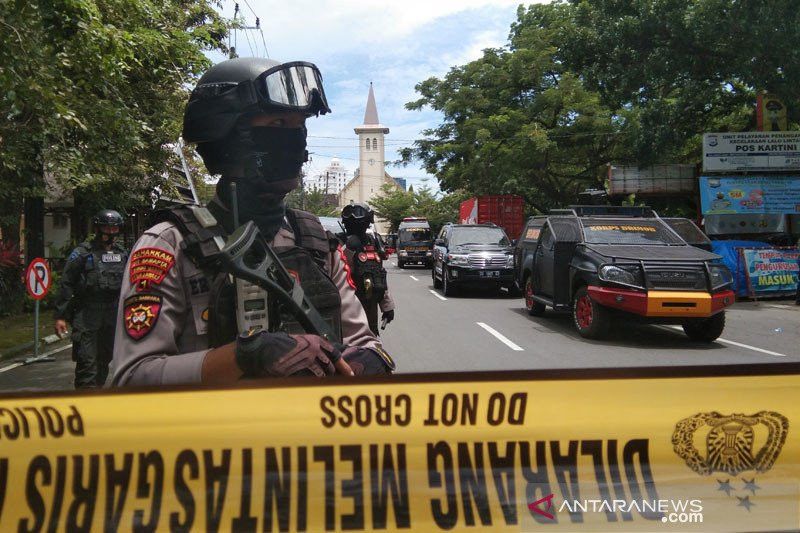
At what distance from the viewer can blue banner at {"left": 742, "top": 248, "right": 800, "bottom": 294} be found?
48.7 feet

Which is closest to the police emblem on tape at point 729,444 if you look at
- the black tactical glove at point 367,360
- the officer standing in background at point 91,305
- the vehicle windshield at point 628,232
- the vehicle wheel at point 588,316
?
the black tactical glove at point 367,360

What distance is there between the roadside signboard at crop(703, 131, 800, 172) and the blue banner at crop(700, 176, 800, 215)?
1.08ft

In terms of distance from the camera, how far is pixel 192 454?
4.55ft

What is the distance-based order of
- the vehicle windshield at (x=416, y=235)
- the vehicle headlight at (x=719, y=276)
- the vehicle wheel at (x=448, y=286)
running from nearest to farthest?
the vehicle headlight at (x=719, y=276), the vehicle wheel at (x=448, y=286), the vehicle windshield at (x=416, y=235)

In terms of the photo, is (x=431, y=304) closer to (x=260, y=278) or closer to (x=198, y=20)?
(x=198, y=20)

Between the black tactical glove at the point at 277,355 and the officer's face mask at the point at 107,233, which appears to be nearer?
the black tactical glove at the point at 277,355

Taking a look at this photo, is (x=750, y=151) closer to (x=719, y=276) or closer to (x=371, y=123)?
(x=719, y=276)

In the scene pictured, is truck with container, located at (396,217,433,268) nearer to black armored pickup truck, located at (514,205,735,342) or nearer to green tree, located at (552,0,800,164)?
green tree, located at (552,0,800,164)

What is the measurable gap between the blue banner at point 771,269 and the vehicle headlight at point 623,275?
7.89 metres

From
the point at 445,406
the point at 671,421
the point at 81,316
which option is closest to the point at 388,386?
the point at 445,406

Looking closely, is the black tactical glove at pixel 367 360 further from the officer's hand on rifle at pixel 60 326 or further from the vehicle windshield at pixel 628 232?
the vehicle windshield at pixel 628 232

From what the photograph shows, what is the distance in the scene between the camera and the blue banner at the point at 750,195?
56.5 feet

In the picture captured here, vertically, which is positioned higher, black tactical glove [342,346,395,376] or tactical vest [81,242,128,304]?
tactical vest [81,242,128,304]

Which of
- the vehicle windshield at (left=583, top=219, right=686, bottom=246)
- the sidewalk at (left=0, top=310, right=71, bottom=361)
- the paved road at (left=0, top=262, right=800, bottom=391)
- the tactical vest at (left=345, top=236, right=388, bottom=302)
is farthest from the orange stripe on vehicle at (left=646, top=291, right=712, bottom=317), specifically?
the sidewalk at (left=0, top=310, right=71, bottom=361)
